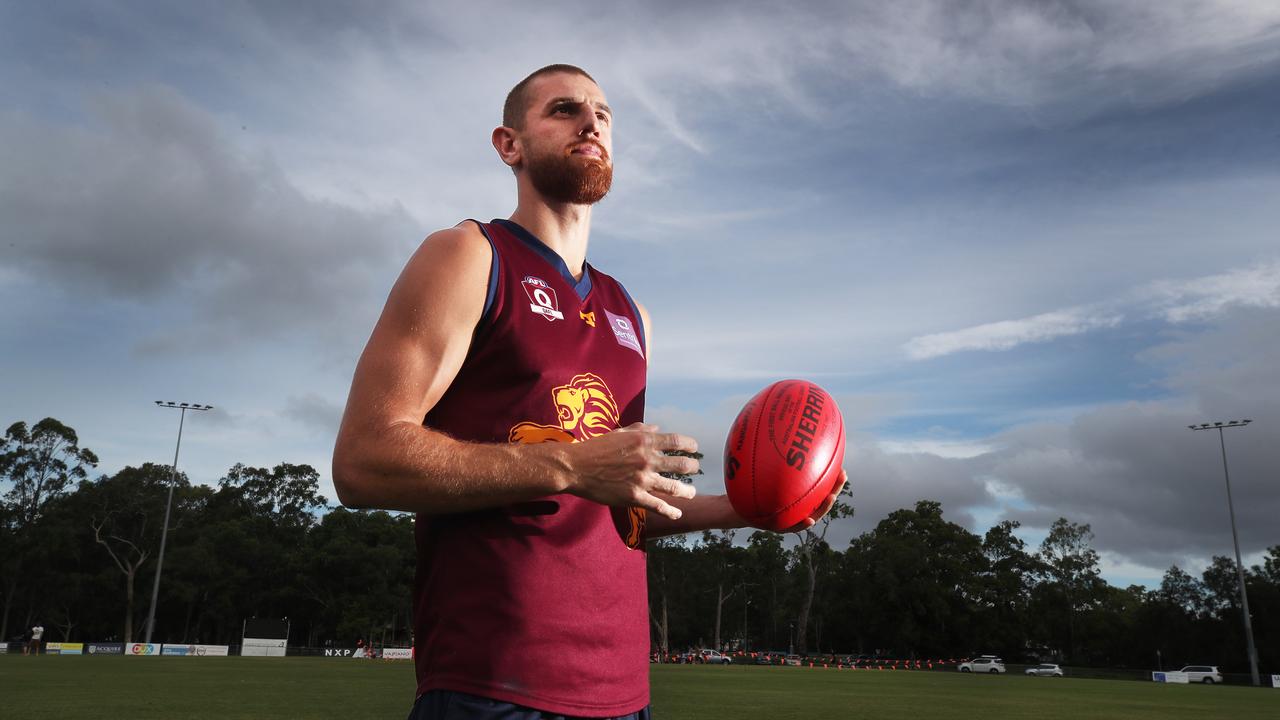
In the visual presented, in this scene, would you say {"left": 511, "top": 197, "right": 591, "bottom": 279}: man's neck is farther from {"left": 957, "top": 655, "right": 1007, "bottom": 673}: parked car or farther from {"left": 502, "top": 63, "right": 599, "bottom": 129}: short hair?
{"left": 957, "top": 655, "right": 1007, "bottom": 673}: parked car

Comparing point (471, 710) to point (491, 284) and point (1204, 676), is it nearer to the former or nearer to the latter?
point (491, 284)

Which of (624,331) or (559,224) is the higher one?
(559,224)

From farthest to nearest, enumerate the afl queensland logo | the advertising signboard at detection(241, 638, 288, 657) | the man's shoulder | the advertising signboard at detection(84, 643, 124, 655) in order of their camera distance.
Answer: the advertising signboard at detection(241, 638, 288, 657), the advertising signboard at detection(84, 643, 124, 655), the afl queensland logo, the man's shoulder

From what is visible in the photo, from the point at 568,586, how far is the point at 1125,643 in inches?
3030

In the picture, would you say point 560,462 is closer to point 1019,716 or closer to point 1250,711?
point 1019,716

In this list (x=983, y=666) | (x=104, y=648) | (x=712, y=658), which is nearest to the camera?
(x=104, y=648)

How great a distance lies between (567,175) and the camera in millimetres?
2660

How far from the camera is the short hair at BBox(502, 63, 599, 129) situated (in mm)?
2781

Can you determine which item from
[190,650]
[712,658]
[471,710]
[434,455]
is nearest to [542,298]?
[434,455]

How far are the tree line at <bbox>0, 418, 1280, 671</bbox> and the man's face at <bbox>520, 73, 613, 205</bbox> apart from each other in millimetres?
59411

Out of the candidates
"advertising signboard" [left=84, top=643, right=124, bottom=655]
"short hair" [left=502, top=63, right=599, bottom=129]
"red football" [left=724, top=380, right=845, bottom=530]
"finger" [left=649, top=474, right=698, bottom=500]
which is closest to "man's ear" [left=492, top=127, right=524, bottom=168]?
"short hair" [left=502, top=63, right=599, bottom=129]

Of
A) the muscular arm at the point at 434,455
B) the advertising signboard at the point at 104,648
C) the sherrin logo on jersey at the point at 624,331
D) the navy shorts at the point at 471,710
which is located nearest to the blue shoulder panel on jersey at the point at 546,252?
the sherrin logo on jersey at the point at 624,331

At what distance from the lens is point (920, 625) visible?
63.5 m

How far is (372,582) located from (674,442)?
66770 mm
